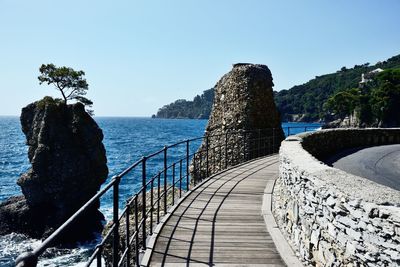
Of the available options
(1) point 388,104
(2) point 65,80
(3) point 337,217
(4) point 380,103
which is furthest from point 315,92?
(3) point 337,217

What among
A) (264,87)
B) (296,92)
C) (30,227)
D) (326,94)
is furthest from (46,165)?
(296,92)

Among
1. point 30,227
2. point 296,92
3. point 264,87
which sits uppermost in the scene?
point 296,92

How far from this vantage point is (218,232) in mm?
6254

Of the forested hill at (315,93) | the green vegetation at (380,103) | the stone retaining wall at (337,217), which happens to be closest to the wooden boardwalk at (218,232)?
the stone retaining wall at (337,217)

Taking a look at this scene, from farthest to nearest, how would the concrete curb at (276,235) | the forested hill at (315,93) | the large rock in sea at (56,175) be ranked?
the forested hill at (315,93), the large rock in sea at (56,175), the concrete curb at (276,235)

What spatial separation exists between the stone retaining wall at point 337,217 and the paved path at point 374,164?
4.16 meters

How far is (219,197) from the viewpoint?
8531mm

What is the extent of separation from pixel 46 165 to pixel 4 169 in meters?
27.5

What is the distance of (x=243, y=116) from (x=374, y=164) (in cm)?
846

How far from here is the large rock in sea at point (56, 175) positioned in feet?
83.0

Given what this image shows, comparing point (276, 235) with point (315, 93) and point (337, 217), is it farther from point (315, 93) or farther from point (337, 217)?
point (315, 93)

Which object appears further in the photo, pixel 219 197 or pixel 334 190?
pixel 219 197

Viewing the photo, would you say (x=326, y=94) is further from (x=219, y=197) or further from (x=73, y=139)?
(x=219, y=197)

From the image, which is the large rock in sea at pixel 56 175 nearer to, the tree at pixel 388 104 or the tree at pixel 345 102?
the tree at pixel 388 104
